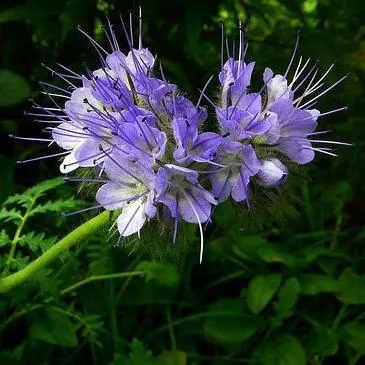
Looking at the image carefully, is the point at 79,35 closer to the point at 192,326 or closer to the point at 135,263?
the point at 135,263

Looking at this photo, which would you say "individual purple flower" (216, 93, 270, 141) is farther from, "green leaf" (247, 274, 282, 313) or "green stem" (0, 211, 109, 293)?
"green leaf" (247, 274, 282, 313)

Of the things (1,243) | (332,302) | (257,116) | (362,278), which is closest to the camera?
(257,116)

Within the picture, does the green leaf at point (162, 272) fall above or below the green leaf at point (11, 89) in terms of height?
below

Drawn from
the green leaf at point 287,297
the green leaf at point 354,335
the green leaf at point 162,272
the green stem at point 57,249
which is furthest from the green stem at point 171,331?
the green stem at point 57,249

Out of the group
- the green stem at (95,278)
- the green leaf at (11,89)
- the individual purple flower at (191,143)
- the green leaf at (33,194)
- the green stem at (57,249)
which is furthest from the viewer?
the green leaf at (11,89)

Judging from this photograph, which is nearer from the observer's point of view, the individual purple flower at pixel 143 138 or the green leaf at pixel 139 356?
the individual purple flower at pixel 143 138

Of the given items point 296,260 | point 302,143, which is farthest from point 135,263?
point 302,143

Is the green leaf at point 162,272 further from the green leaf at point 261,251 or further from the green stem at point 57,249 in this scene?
the green stem at point 57,249

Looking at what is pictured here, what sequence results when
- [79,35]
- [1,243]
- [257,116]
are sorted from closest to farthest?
[257,116], [1,243], [79,35]
